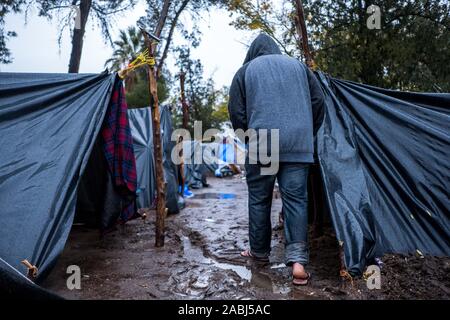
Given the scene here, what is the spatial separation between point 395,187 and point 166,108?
4.34 meters

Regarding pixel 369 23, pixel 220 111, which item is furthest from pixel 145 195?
pixel 220 111

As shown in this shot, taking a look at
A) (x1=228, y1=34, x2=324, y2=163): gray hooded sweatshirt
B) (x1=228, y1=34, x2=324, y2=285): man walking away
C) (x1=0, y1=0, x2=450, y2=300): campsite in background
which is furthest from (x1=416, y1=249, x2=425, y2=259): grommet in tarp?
(x1=228, y1=34, x2=324, y2=163): gray hooded sweatshirt

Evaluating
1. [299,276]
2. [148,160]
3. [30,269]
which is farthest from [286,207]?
[148,160]

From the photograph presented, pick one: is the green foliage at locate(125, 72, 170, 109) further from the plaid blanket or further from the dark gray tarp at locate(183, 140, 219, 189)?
the plaid blanket

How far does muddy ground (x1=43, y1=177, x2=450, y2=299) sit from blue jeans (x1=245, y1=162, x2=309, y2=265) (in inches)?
8.2

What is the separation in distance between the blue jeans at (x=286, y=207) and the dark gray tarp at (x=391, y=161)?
0.72 ft

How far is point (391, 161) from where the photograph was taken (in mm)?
2930

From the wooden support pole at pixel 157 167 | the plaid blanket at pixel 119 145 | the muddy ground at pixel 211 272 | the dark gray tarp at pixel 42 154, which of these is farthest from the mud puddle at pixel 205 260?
the dark gray tarp at pixel 42 154

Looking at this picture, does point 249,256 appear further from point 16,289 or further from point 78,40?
point 78,40

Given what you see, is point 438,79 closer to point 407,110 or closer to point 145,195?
point 407,110

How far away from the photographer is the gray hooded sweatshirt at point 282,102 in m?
2.57

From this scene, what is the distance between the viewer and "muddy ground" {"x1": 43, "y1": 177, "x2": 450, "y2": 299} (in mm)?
2273

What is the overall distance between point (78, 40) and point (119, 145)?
230 inches

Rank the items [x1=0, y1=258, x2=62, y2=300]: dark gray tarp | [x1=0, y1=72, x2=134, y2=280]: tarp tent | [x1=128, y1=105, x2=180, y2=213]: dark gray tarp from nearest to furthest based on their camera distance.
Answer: [x1=0, y1=258, x2=62, y2=300]: dark gray tarp, [x1=0, y1=72, x2=134, y2=280]: tarp tent, [x1=128, y1=105, x2=180, y2=213]: dark gray tarp
